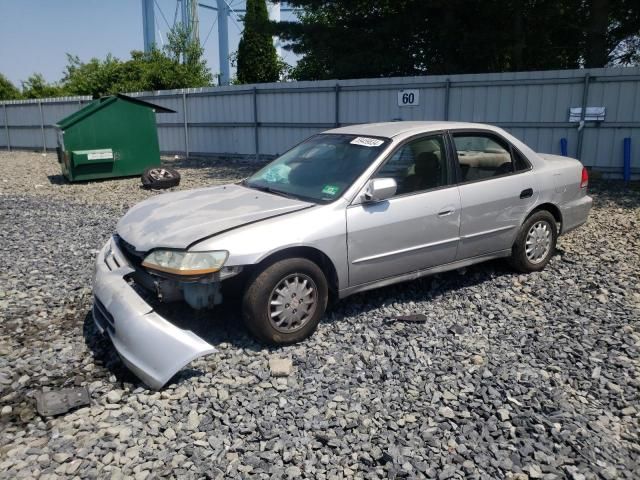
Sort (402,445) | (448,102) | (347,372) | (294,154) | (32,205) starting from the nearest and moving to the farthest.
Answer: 1. (402,445)
2. (347,372)
3. (294,154)
4. (32,205)
5. (448,102)

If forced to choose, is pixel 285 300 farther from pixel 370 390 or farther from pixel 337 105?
pixel 337 105

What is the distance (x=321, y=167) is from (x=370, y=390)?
79.1 inches

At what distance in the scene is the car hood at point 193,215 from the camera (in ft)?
12.4

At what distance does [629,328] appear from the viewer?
426 centimetres

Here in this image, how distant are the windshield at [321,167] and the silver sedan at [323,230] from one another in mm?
15

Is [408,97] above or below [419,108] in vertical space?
above

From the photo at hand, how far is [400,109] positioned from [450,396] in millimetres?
10979

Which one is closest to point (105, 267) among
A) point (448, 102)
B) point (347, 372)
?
point (347, 372)

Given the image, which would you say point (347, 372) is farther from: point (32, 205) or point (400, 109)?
point (400, 109)

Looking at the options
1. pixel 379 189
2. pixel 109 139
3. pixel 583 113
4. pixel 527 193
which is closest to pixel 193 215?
pixel 379 189

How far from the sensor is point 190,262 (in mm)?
3582

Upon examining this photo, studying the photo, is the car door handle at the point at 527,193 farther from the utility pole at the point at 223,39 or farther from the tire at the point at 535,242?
the utility pole at the point at 223,39

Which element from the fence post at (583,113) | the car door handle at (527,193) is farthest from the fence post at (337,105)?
the car door handle at (527,193)

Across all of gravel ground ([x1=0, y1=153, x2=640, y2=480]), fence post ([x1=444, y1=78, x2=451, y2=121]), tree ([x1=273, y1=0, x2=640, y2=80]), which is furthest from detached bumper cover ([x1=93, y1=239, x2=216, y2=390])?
tree ([x1=273, y1=0, x2=640, y2=80])
